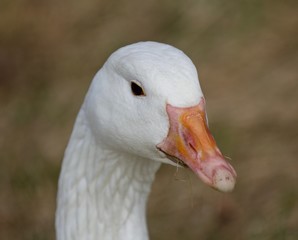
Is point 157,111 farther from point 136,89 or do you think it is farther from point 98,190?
point 98,190

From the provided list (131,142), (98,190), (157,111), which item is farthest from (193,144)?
(98,190)

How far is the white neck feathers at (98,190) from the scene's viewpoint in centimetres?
366

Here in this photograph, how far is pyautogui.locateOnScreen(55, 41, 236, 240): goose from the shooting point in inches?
120

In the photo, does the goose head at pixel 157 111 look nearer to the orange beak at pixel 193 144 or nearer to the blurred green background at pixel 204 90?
the orange beak at pixel 193 144

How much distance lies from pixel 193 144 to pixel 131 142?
39 centimetres

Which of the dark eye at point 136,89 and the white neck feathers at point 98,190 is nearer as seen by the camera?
the dark eye at point 136,89

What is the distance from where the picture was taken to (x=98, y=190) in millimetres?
3707

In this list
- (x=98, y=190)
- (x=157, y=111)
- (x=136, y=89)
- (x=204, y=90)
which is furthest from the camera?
(x=204, y=90)

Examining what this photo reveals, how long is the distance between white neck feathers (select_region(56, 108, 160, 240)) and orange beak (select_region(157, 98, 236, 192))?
1.78 feet

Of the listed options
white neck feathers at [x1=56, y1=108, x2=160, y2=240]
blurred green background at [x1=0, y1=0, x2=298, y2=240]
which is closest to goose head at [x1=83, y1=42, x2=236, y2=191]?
white neck feathers at [x1=56, y1=108, x2=160, y2=240]

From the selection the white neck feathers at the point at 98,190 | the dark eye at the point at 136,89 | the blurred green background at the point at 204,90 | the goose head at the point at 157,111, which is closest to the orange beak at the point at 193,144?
the goose head at the point at 157,111

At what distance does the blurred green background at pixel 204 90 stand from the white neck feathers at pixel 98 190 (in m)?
1.54

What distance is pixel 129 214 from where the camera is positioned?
3.79 m

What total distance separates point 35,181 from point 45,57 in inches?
69.6
